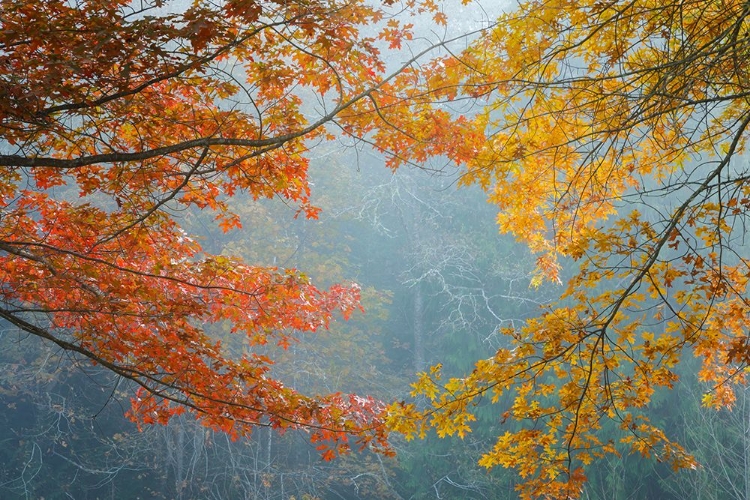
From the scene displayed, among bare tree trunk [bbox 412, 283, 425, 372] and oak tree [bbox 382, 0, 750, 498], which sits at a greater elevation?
bare tree trunk [bbox 412, 283, 425, 372]

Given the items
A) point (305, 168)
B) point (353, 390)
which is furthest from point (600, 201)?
point (353, 390)

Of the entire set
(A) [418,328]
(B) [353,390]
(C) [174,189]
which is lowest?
(C) [174,189]

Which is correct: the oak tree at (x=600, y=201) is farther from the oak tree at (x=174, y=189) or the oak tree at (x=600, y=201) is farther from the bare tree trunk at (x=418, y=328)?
the bare tree trunk at (x=418, y=328)

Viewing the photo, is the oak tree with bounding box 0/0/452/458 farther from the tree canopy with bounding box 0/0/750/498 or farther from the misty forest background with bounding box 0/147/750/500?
the misty forest background with bounding box 0/147/750/500

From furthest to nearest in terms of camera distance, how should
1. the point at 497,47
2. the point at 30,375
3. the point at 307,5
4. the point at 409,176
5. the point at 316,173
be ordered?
the point at 409,176, the point at 316,173, the point at 30,375, the point at 497,47, the point at 307,5

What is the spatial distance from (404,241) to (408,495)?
17.2 feet

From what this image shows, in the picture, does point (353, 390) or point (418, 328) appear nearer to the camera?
point (353, 390)

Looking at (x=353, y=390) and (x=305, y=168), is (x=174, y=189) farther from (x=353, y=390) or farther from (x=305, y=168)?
(x=353, y=390)

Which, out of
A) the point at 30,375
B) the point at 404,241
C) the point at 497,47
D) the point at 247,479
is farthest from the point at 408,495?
the point at 497,47

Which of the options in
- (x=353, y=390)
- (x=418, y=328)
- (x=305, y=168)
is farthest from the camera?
(x=418, y=328)

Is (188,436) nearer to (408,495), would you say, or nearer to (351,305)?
(408,495)

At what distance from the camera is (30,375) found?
9852 millimetres

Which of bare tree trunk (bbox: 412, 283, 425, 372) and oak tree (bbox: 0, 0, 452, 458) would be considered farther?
bare tree trunk (bbox: 412, 283, 425, 372)

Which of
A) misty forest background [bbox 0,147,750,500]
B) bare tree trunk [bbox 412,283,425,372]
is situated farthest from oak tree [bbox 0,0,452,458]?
bare tree trunk [bbox 412,283,425,372]
